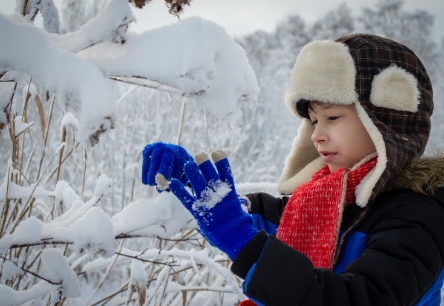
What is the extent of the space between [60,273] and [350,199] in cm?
73

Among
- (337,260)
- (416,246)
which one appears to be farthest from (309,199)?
(416,246)

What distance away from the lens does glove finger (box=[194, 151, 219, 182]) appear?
737mm

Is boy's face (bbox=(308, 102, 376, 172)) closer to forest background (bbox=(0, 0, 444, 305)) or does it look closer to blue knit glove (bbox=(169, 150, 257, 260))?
forest background (bbox=(0, 0, 444, 305))

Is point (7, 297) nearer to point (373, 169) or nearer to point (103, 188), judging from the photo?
point (103, 188)

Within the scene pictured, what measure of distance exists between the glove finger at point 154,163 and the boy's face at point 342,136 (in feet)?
1.52

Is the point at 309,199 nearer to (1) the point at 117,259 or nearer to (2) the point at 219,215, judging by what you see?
(2) the point at 219,215

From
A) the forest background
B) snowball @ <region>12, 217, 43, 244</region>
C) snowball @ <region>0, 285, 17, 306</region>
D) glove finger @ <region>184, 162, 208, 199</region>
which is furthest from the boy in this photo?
snowball @ <region>0, 285, 17, 306</region>

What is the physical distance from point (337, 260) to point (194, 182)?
1.41ft

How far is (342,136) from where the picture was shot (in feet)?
3.14

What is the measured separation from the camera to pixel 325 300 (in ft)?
2.09

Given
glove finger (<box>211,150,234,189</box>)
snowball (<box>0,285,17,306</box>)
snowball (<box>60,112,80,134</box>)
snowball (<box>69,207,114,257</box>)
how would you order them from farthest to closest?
snowball (<box>60,112,80,134</box>) → glove finger (<box>211,150,234,189</box>) → snowball (<box>0,285,17,306</box>) → snowball (<box>69,207,114,257</box>)

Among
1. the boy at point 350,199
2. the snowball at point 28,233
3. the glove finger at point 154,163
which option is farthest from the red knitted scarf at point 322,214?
the snowball at point 28,233

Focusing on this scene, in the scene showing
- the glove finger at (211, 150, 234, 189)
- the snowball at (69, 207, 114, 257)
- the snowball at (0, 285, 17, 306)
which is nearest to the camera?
→ the snowball at (69, 207, 114, 257)

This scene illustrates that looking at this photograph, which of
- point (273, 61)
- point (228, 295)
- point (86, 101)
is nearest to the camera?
point (86, 101)
